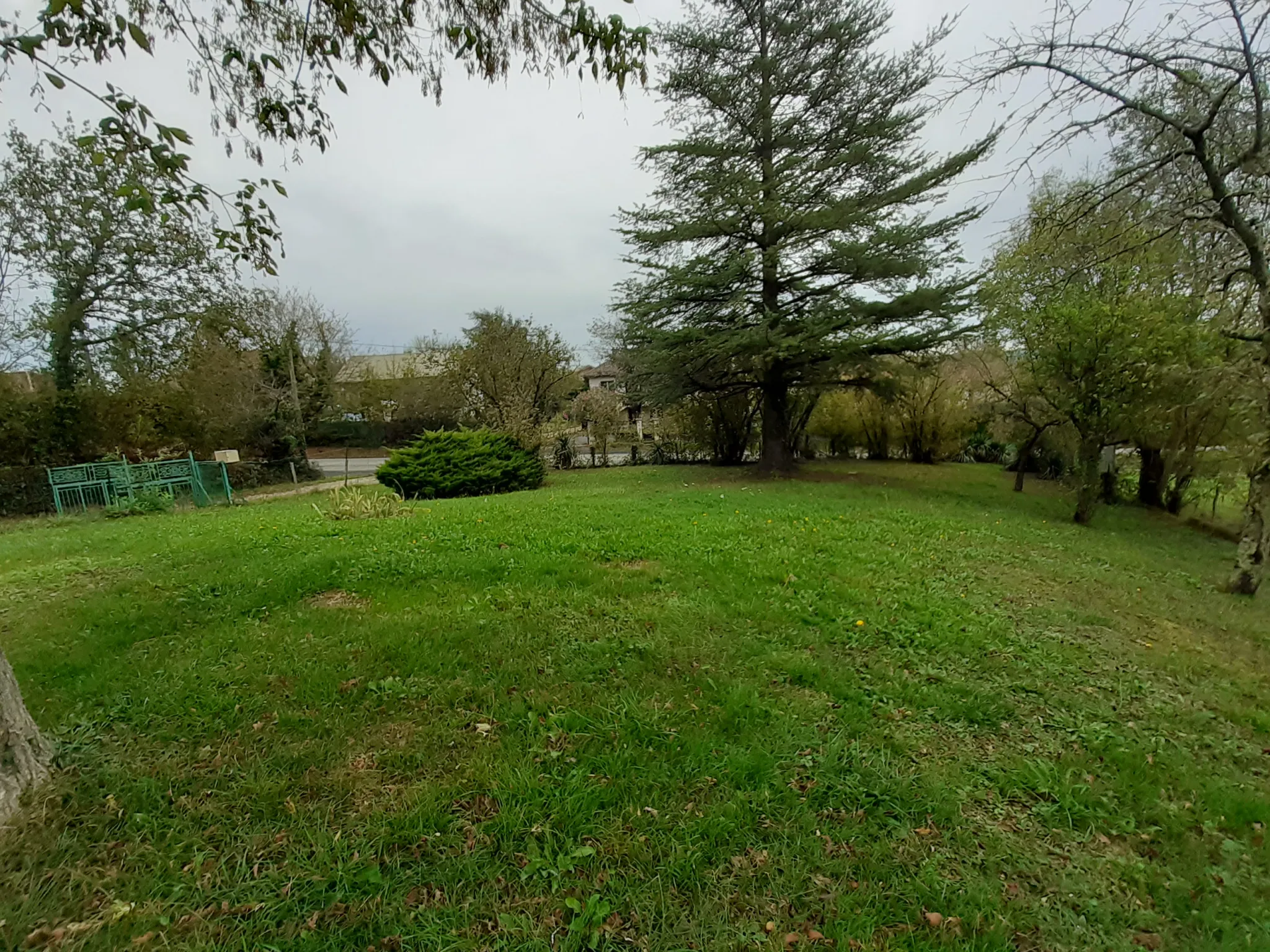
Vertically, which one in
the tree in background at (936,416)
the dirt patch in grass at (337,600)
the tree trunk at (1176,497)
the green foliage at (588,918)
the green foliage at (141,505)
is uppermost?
the tree in background at (936,416)

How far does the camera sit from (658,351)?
12305 mm

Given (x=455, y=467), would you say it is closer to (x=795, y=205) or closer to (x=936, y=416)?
(x=795, y=205)

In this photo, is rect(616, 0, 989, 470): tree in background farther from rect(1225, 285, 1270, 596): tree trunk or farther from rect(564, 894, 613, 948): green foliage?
rect(564, 894, 613, 948): green foliage

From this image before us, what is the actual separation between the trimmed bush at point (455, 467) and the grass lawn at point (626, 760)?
6.96m

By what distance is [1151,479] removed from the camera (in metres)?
13.4

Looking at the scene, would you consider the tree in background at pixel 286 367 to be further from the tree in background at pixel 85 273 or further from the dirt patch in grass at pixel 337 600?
the dirt patch in grass at pixel 337 600

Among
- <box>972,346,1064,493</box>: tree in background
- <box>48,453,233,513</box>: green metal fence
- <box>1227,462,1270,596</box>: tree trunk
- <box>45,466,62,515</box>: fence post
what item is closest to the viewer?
<box>1227,462,1270,596</box>: tree trunk

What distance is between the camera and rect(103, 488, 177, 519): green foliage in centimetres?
997

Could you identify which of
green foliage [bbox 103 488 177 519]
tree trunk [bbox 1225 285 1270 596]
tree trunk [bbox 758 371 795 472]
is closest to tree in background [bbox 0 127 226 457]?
green foliage [bbox 103 488 177 519]

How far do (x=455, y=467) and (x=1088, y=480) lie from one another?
42.1ft

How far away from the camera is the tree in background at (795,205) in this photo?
1134 centimetres

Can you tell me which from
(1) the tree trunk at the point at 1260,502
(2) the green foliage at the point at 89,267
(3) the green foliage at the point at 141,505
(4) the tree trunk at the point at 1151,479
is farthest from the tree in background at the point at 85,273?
(4) the tree trunk at the point at 1151,479

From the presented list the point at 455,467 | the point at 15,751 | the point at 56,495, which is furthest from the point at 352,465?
the point at 15,751

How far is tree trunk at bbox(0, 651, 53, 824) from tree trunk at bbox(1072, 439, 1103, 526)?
13.2m
